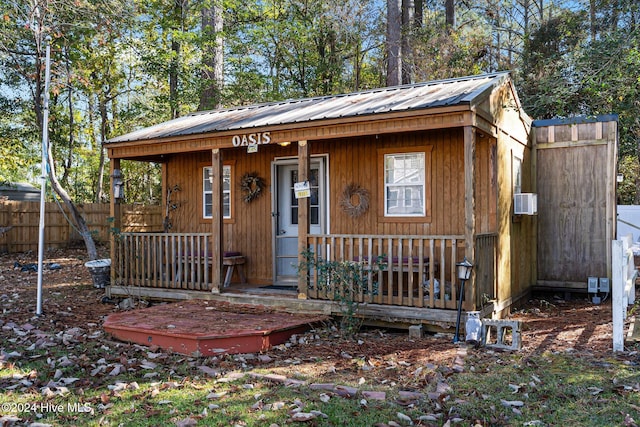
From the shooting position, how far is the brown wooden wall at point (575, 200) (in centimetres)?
933

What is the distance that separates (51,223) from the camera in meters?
17.2

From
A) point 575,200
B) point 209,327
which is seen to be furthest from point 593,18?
point 209,327

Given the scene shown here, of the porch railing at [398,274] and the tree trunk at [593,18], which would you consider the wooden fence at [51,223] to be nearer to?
the porch railing at [398,274]

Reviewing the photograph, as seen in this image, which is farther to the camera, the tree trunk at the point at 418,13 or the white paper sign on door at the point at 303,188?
the tree trunk at the point at 418,13

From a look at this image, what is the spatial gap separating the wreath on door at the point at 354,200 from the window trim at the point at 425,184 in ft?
0.82

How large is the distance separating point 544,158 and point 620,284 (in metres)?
4.50

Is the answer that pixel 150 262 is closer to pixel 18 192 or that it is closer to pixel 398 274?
pixel 398 274

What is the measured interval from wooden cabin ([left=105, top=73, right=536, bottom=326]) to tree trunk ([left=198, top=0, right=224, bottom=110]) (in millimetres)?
6597

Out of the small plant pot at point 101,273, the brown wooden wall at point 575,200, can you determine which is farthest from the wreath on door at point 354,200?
the small plant pot at point 101,273

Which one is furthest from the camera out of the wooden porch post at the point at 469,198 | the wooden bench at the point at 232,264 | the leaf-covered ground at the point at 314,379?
the wooden bench at the point at 232,264

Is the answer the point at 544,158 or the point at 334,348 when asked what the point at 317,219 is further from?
the point at 544,158

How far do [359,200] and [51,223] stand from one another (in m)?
12.5

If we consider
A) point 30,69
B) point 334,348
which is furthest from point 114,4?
point 334,348

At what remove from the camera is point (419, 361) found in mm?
5652
